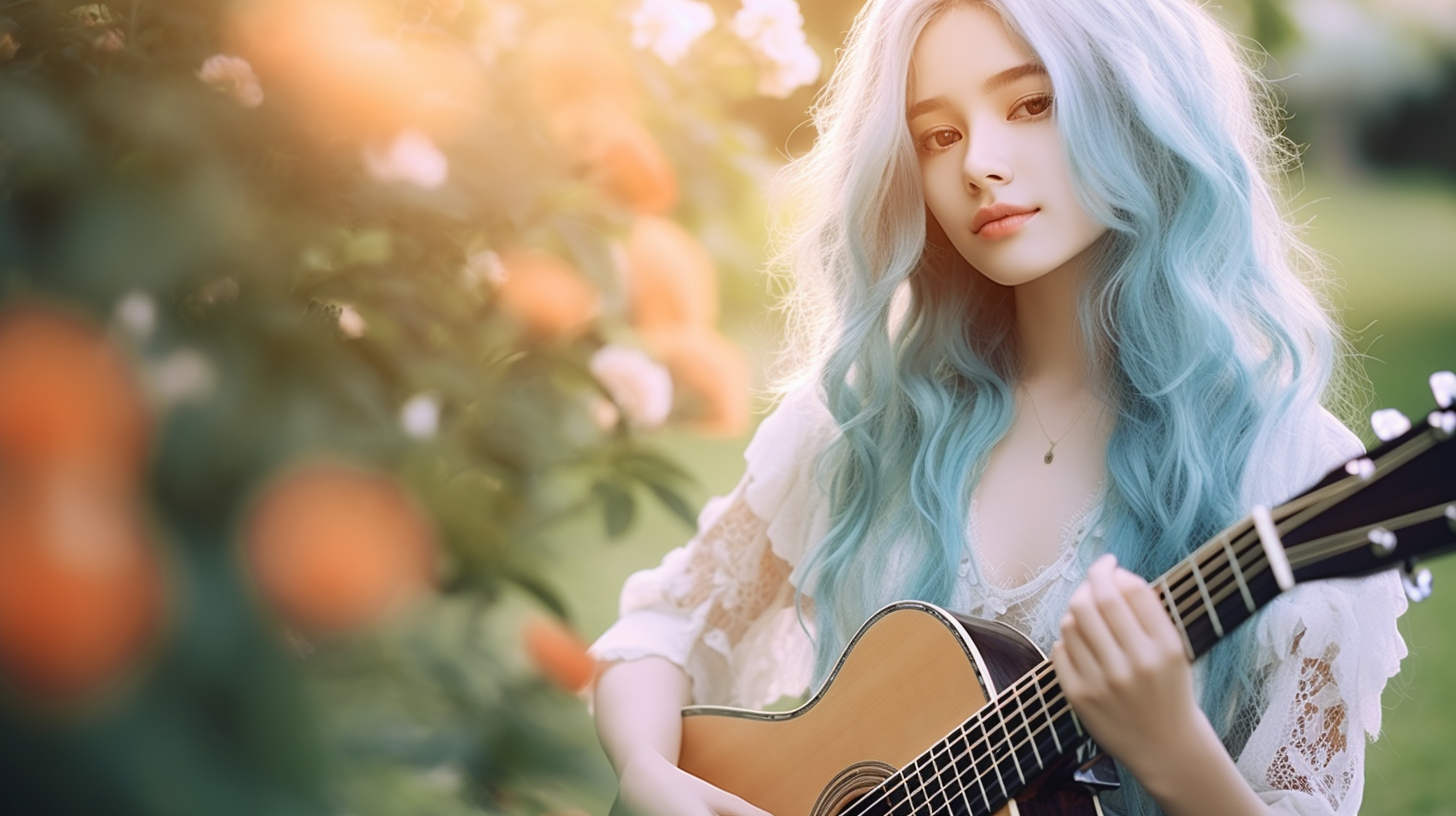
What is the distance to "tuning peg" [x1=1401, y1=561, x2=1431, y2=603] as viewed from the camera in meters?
0.90

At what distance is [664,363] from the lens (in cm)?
96

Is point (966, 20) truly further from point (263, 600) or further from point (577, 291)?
point (263, 600)

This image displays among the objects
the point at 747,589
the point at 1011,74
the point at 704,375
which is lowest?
the point at 704,375

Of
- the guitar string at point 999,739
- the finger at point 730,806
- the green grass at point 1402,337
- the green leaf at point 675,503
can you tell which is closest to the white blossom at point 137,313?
the green leaf at point 675,503

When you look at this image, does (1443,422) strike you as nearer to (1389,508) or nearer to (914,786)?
(1389,508)

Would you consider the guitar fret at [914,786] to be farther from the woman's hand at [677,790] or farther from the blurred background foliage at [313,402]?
the blurred background foliage at [313,402]

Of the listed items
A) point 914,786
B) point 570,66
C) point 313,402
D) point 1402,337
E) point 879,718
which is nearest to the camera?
point 313,402

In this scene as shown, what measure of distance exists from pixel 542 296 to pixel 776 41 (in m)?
0.65

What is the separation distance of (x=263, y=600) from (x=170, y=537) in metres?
0.03

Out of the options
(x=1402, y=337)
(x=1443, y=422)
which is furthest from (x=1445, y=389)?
(x=1402, y=337)

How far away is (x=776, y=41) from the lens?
1240 mm

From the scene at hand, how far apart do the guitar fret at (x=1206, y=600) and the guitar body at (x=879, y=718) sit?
245 millimetres

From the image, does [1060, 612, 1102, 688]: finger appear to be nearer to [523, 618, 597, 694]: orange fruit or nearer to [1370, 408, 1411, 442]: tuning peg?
[1370, 408, 1411, 442]: tuning peg

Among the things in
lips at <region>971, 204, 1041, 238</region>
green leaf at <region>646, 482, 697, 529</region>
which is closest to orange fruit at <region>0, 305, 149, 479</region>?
green leaf at <region>646, 482, 697, 529</region>
